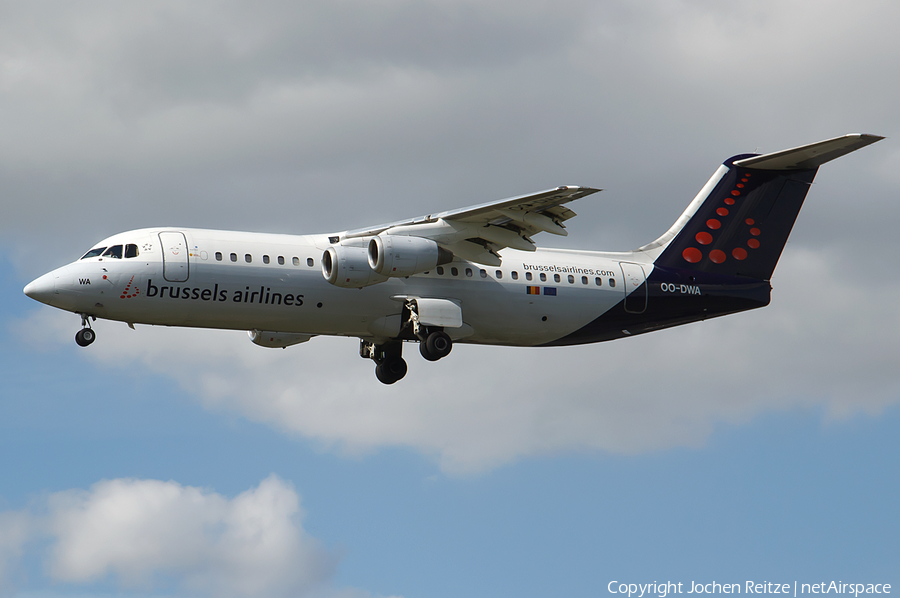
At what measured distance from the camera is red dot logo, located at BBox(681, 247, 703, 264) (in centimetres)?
2556

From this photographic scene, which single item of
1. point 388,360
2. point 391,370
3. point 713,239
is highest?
point 713,239

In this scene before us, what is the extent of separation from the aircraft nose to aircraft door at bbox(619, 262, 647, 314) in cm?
1208

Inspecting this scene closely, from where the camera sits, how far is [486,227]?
73.6ft

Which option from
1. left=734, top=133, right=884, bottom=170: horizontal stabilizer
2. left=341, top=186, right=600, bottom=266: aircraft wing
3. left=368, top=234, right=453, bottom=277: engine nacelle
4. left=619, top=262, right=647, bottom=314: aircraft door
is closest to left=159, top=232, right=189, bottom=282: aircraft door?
left=341, top=186, right=600, bottom=266: aircraft wing

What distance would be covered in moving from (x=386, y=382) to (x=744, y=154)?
10.3 m

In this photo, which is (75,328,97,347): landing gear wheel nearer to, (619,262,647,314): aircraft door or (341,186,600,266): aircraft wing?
(341,186,600,266): aircraft wing

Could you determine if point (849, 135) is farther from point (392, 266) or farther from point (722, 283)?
point (392, 266)

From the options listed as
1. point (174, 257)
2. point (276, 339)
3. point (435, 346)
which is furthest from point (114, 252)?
point (435, 346)

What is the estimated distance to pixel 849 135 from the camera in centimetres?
2280

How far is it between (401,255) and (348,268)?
1.06 metres

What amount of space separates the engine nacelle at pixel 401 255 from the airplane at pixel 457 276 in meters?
0.03

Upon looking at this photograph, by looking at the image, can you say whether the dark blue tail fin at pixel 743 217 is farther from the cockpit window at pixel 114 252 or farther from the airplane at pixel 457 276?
the cockpit window at pixel 114 252

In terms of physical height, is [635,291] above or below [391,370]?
above

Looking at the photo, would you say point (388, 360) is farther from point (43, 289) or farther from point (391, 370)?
point (43, 289)
